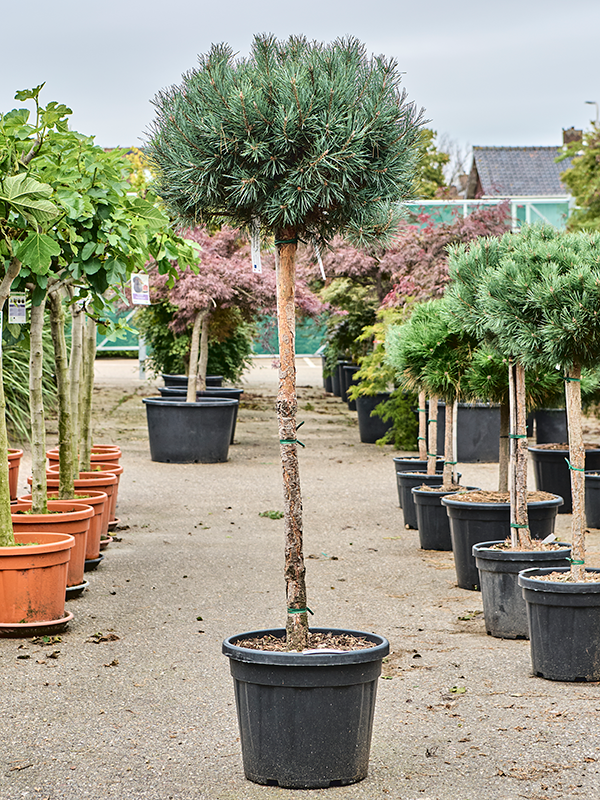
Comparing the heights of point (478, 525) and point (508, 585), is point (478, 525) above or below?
above

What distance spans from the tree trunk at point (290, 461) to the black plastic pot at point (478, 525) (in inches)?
111

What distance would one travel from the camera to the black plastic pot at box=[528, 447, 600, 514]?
9.16 metres

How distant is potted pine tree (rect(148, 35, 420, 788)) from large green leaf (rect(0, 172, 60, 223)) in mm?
1006

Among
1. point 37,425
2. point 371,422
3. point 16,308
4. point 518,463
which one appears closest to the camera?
point 518,463

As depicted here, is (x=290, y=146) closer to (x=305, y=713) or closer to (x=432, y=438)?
(x=305, y=713)

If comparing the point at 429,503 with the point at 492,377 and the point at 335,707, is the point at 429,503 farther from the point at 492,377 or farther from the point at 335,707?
the point at 335,707

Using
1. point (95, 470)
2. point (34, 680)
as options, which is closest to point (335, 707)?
point (34, 680)

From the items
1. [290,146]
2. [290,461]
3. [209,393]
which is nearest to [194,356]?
[209,393]

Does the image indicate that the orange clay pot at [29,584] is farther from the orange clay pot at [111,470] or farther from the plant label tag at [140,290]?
the plant label tag at [140,290]

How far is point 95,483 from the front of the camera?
705cm

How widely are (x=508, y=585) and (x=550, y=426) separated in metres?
8.30

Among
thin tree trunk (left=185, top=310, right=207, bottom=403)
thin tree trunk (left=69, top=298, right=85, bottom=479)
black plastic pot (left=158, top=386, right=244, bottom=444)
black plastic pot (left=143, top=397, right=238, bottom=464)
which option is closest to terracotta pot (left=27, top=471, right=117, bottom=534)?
thin tree trunk (left=69, top=298, right=85, bottom=479)

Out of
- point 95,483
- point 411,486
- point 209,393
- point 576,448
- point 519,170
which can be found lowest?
point 411,486

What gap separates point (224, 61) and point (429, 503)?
4.50 meters
